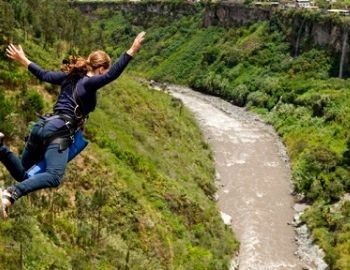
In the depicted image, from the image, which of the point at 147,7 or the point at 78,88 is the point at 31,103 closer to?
the point at 78,88

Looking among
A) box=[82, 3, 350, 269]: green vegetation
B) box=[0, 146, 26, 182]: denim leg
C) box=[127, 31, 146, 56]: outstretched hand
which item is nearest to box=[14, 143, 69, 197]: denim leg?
box=[0, 146, 26, 182]: denim leg

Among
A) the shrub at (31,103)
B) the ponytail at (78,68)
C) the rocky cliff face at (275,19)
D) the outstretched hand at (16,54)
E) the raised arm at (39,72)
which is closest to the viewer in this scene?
the ponytail at (78,68)

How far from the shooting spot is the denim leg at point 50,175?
9.27m

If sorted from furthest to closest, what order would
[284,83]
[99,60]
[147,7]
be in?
[147,7] → [284,83] → [99,60]

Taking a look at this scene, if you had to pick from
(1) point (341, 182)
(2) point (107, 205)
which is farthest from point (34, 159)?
(1) point (341, 182)

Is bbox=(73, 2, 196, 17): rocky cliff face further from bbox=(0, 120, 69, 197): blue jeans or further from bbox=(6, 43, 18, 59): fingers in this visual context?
bbox=(0, 120, 69, 197): blue jeans

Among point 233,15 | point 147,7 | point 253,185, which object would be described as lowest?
point 253,185

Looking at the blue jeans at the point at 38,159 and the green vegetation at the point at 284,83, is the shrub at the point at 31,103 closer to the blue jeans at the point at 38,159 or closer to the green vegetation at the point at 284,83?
the green vegetation at the point at 284,83

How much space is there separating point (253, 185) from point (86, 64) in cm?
4601

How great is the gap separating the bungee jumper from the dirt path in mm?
31047

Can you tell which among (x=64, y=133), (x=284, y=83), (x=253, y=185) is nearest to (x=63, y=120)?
(x=64, y=133)

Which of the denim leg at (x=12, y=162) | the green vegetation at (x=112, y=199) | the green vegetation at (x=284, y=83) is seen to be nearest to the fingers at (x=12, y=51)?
the denim leg at (x=12, y=162)

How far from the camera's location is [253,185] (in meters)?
54.9

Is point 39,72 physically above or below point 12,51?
below
